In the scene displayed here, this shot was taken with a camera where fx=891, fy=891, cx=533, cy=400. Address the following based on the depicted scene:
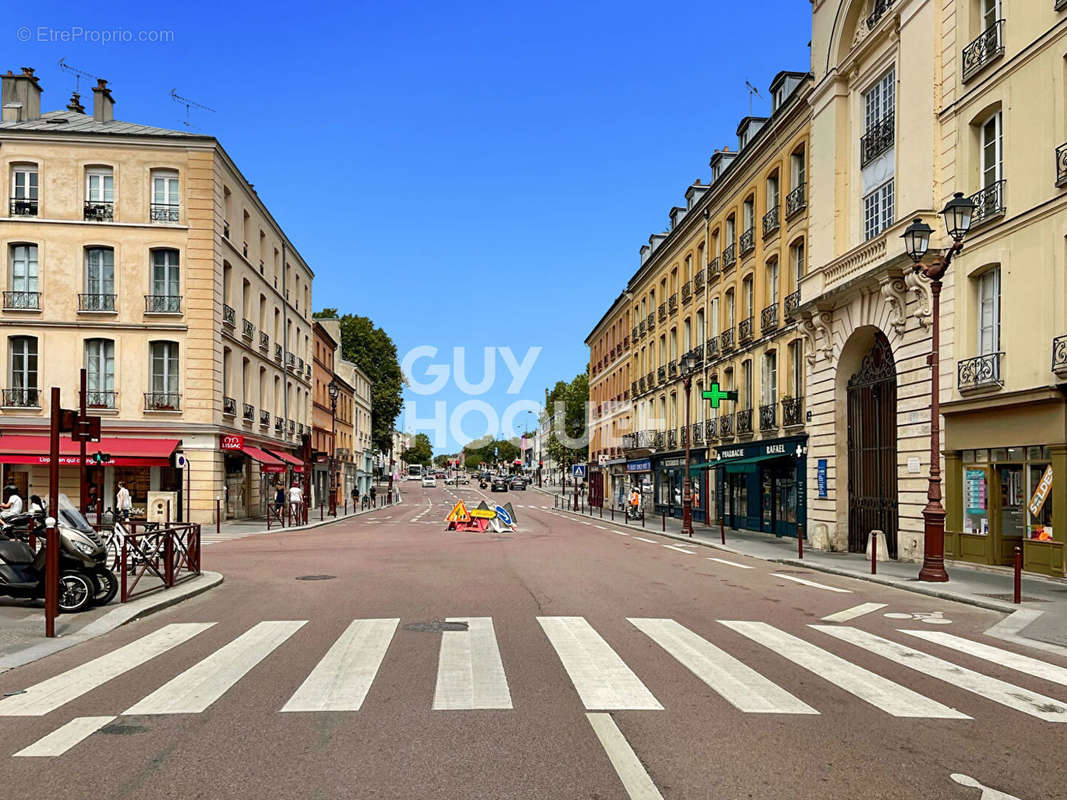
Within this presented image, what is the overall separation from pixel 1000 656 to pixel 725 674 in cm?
332

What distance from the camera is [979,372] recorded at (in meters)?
17.6

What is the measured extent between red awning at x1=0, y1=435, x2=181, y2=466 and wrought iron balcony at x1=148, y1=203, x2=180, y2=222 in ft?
26.3

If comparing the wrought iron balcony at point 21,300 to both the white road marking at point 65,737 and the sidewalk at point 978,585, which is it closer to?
the sidewalk at point 978,585

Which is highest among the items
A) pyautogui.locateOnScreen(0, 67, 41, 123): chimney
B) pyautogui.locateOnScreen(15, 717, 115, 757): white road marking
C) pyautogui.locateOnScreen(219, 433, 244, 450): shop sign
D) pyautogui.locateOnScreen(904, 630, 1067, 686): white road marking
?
pyautogui.locateOnScreen(0, 67, 41, 123): chimney

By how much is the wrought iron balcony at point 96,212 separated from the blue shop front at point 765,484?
78.2 ft

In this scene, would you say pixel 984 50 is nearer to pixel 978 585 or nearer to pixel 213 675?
pixel 978 585

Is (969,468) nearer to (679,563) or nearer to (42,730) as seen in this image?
(679,563)

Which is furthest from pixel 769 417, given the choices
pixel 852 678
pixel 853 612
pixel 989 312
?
pixel 852 678

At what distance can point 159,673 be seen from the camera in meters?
7.62

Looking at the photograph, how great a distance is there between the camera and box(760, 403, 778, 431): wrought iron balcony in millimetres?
29547

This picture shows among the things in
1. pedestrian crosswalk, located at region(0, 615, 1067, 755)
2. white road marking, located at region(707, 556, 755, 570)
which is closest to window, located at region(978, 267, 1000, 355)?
white road marking, located at region(707, 556, 755, 570)

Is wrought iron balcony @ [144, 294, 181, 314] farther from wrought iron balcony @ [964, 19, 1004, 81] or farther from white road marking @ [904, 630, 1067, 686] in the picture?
white road marking @ [904, 630, 1067, 686]

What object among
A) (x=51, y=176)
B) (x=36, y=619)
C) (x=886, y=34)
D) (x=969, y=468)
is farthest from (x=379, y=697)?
(x=51, y=176)

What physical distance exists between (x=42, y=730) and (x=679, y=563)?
590 inches
